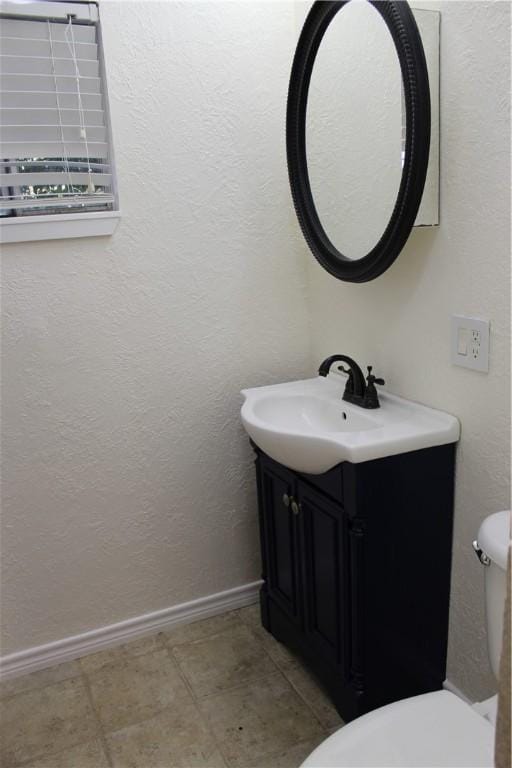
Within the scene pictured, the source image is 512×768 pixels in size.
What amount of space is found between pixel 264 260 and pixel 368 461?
90 cm

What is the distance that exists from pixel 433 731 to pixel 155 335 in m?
1.36

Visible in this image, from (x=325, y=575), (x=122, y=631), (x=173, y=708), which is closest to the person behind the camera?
(x=325, y=575)

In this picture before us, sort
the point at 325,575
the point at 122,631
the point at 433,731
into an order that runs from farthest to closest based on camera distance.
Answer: the point at 122,631 → the point at 325,575 → the point at 433,731

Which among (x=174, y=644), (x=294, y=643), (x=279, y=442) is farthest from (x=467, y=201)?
(x=174, y=644)

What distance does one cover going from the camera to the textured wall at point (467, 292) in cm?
144

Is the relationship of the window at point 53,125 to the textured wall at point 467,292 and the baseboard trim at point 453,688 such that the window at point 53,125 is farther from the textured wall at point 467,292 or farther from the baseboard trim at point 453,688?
the baseboard trim at point 453,688

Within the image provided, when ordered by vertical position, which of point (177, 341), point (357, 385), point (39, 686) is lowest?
point (39, 686)

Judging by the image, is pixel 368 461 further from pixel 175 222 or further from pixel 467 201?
pixel 175 222

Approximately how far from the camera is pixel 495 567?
1.28 metres

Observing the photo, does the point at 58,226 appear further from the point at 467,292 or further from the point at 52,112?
the point at 467,292

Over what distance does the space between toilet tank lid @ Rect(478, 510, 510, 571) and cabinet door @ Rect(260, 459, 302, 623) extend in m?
0.71

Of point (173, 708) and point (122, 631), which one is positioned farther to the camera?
point (122, 631)

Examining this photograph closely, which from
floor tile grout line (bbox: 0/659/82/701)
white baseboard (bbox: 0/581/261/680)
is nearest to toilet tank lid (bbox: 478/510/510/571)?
white baseboard (bbox: 0/581/261/680)

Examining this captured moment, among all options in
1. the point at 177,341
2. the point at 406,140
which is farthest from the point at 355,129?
the point at 177,341
